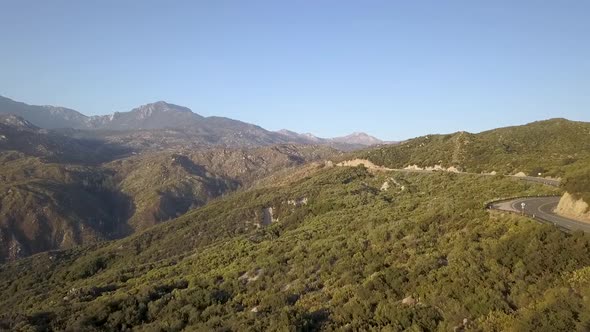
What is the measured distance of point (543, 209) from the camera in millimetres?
25719

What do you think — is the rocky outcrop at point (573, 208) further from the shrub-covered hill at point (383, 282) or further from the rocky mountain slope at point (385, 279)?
the shrub-covered hill at point (383, 282)

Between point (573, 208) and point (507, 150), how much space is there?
145 feet

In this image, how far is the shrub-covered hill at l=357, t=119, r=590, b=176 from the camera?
50844mm

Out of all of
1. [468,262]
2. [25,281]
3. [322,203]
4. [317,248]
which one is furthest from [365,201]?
[25,281]

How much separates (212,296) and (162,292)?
506 cm

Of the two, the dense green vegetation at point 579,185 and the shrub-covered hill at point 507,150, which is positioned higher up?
the shrub-covered hill at point 507,150

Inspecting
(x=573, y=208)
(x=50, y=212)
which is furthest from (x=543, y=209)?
(x=50, y=212)

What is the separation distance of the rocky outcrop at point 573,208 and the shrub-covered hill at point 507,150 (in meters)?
20.4

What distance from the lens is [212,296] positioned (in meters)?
23.5

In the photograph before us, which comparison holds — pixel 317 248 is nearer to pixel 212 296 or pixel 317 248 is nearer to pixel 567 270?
pixel 212 296

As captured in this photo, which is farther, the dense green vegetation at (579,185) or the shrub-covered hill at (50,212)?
the shrub-covered hill at (50,212)

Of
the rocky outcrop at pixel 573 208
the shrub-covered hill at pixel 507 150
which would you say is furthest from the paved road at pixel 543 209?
the shrub-covered hill at pixel 507 150

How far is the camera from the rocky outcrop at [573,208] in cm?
2261

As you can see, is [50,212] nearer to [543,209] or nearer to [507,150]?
[507,150]
